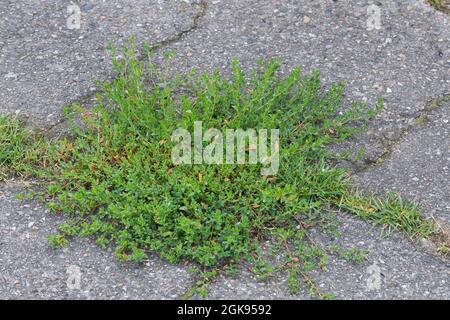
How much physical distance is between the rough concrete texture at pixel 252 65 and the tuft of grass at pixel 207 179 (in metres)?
0.08

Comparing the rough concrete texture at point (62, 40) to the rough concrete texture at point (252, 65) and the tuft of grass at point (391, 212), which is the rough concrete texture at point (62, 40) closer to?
the rough concrete texture at point (252, 65)

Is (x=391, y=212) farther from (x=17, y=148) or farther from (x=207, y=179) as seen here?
(x=17, y=148)

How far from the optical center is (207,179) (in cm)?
315

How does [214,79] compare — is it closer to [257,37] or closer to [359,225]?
[257,37]

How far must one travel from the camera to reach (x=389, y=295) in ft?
9.45

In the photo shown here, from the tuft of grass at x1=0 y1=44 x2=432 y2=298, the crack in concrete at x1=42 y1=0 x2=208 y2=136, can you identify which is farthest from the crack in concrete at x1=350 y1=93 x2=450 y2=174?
the crack in concrete at x1=42 y1=0 x2=208 y2=136

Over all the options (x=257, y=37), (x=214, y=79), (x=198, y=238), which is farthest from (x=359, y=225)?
(x=257, y=37)

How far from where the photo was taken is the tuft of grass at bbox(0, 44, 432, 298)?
3016 mm

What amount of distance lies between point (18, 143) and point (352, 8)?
1982 millimetres

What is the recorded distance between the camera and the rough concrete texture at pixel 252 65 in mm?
2934

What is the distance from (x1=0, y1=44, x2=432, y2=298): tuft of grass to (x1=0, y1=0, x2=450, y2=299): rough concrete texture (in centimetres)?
8

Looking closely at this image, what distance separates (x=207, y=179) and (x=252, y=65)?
36.2 inches

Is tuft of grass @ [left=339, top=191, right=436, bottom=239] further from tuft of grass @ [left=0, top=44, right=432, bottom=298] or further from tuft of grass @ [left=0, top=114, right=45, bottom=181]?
tuft of grass @ [left=0, top=114, right=45, bottom=181]

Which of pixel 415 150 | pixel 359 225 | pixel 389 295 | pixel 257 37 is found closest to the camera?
pixel 389 295
